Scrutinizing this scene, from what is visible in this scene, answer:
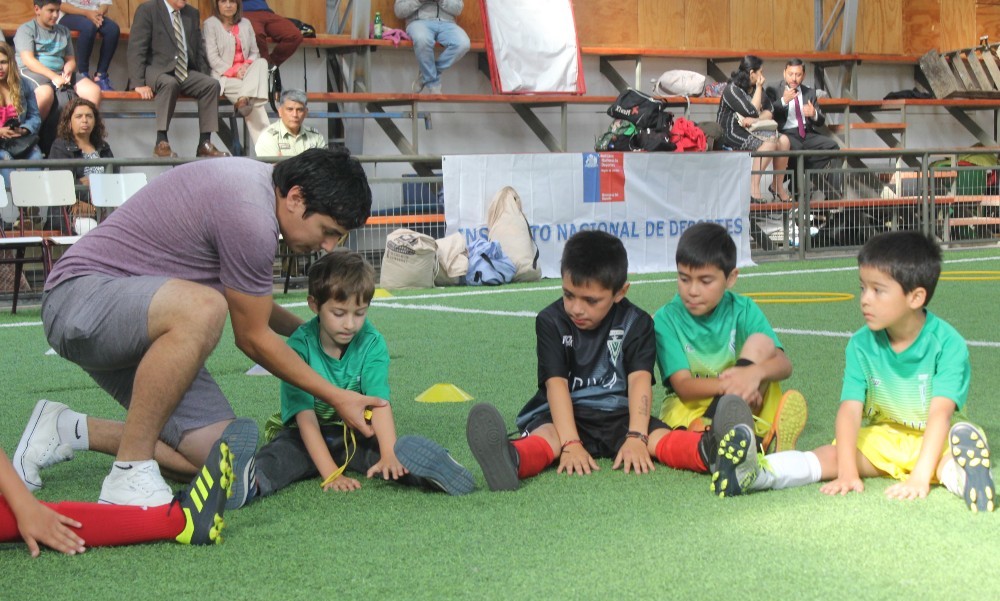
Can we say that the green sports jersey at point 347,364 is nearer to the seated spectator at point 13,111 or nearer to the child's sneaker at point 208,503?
the child's sneaker at point 208,503

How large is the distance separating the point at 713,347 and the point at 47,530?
2.13 meters

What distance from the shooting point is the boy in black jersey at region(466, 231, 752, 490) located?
3.67m

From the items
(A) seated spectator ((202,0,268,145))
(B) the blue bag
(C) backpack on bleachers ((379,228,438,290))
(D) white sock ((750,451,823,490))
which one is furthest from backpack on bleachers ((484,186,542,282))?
(D) white sock ((750,451,823,490))

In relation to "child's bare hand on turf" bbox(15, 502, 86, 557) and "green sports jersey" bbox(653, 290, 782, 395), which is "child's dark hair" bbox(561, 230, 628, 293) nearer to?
"green sports jersey" bbox(653, 290, 782, 395)

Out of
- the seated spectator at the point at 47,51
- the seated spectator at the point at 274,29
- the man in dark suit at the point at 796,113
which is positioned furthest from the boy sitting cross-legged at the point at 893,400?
the man in dark suit at the point at 796,113

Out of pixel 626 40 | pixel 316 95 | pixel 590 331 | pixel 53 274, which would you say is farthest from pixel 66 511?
pixel 626 40

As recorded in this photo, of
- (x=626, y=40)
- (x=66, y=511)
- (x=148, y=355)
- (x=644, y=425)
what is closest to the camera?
(x=66, y=511)

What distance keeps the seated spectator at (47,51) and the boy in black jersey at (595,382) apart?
8527mm

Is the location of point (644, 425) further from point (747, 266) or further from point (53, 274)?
point (747, 266)

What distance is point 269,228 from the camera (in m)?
3.23

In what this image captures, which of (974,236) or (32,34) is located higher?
(32,34)

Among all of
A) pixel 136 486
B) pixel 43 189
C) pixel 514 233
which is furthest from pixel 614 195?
pixel 136 486

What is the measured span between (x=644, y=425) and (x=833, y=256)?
9676 millimetres

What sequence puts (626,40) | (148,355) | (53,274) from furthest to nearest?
(626,40)
(53,274)
(148,355)
